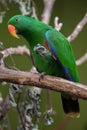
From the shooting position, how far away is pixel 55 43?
2088 millimetres

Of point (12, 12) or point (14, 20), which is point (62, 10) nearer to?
point (12, 12)

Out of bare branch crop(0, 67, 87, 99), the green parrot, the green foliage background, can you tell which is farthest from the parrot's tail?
the green foliage background

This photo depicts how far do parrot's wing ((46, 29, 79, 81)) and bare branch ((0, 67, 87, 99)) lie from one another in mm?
171

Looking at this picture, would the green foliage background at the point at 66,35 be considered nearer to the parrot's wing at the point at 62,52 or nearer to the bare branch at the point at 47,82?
the parrot's wing at the point at 62,52

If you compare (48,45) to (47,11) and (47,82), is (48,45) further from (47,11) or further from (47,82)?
(47,11)

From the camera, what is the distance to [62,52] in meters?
2.09

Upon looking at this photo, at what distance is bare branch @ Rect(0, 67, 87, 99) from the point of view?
184 centimetres

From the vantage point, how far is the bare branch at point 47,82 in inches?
72.5

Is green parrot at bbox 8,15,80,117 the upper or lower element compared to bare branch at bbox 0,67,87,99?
upper

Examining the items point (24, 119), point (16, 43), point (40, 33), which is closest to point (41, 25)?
point (40, 33)

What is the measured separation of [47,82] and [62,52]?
0.81ft

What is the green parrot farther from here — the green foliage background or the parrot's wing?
the green foliage background

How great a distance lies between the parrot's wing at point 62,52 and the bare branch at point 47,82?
0.17 m

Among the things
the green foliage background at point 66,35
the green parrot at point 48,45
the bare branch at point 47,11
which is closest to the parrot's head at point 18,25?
the green parrot at point 48,45
